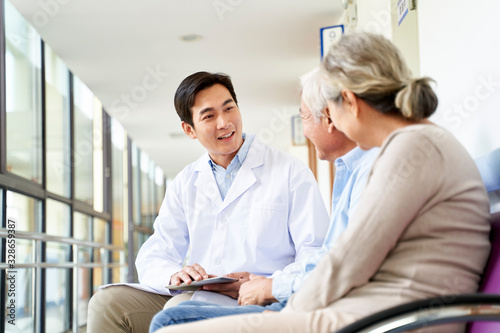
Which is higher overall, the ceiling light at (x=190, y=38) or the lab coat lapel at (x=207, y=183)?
the ceiling light at (x=190, y=38)

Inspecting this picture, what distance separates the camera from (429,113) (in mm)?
1283

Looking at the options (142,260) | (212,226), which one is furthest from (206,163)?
(142,260)

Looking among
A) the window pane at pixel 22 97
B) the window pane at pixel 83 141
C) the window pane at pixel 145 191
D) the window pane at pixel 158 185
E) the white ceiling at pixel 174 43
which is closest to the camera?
the window pane at pixel 22 97

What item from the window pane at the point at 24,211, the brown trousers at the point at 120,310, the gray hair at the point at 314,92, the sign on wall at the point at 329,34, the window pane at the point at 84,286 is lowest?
the window pane at the point at 84,286

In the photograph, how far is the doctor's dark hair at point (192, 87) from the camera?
254 centimetres

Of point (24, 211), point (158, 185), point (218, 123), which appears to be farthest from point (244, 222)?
point (158, 185)

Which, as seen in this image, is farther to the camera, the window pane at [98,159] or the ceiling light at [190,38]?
the window pane at [98,159]

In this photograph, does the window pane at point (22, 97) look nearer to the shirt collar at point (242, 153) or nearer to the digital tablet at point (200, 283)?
the shirt collar at point (242, 153)

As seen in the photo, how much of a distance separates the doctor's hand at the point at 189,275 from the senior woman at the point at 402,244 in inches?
32.7

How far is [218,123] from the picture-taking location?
250 centimetres

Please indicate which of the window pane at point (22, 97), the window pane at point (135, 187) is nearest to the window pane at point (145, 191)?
the window pane at point (135, 187)

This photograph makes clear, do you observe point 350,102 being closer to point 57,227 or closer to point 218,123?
point 218,123

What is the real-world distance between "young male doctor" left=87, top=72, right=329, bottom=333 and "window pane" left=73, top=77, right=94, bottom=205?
5024 millimetres

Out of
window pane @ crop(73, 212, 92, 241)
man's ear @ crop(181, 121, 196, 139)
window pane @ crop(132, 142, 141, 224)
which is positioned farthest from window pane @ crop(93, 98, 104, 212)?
man's ear @ crop(181, 121, 196, 139)
